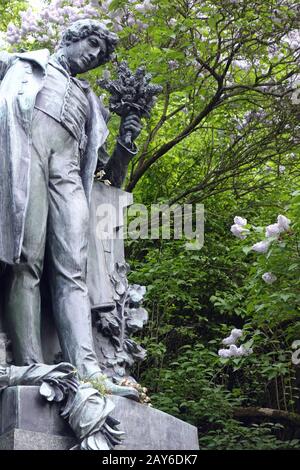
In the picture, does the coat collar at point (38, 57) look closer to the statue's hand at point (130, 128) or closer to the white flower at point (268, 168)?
the statue's hand at point (130, 128)

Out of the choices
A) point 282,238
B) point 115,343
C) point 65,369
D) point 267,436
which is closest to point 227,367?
point 267,436

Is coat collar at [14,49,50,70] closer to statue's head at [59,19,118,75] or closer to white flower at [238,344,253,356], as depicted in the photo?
statue's head at [59,19,118,75]

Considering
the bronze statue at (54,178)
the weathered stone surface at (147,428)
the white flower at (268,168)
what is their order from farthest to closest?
the white flower at (268,168), the bronze statue at (54,178), the weathered stone surface at (147,428)

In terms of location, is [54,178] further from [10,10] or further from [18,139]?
[10,10]

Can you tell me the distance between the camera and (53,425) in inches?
245

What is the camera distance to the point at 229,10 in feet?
40.9

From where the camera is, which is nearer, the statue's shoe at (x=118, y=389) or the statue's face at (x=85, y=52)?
the statue's shoe at (x=118, y=389)

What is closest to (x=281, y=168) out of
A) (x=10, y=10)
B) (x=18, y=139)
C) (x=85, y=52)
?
(x=10, y=10)

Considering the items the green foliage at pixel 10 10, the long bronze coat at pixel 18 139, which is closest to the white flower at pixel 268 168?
the green foliage at pixel 10 10

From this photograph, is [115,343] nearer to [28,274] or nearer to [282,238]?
[28,274]

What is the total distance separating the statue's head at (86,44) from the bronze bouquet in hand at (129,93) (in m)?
0.21

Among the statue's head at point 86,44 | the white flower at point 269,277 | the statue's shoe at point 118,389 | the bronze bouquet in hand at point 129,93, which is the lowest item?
the statue's shoe at point 118,389

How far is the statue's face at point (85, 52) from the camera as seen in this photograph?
8070mm

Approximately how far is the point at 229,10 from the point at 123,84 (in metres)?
4.74
